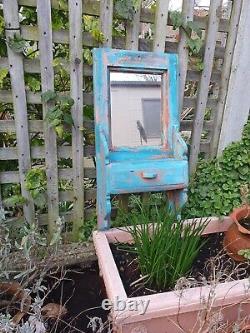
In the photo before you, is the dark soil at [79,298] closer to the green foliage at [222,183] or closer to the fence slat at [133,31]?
the green foliage at [222,183]

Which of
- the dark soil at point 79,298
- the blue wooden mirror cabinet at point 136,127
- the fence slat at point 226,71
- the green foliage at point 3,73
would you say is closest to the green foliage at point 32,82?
the green foliage at point 3,73

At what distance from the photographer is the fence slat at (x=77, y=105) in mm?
1682

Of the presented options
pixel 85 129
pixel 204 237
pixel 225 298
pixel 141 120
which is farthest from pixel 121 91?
pixel 225 298

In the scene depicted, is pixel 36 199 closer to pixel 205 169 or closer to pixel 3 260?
pixel 3 260

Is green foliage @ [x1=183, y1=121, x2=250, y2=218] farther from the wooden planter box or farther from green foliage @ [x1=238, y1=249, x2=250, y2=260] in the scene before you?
the wooden planter box

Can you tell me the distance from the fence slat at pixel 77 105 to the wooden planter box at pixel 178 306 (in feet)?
1.86

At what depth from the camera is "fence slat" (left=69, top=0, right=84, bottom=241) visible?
168 cm

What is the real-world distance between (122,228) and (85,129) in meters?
0.65

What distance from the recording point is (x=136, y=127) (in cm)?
188

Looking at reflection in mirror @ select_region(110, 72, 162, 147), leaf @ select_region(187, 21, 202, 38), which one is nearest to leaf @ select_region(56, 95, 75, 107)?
reflection in mirror @ select_region(110, 72, 162, 147)

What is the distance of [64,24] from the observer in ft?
5.82

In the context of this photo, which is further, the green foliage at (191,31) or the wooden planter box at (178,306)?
the green foliage at (191,31)

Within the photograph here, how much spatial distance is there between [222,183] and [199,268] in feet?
2.28

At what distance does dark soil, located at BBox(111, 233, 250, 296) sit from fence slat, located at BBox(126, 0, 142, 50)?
1.18 metres
